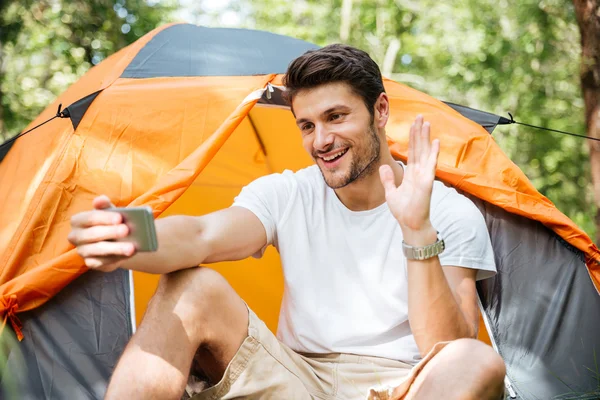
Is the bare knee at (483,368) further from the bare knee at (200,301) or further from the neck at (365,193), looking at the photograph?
the neck at (365,193)

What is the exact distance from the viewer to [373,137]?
1906 mm

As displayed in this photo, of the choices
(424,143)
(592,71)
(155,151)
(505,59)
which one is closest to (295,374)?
(424,143)

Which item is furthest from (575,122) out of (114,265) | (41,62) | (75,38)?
(114,265)

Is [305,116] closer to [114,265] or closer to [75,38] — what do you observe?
[114,265]

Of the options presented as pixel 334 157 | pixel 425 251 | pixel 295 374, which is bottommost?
pixel 295 374

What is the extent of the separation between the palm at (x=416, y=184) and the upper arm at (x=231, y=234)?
0.41 metres

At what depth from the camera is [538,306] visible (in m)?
2.22

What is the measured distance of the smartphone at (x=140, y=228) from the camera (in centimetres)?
120

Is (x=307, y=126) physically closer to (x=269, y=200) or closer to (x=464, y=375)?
(x=269, y=200)

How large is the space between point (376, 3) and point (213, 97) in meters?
8.88

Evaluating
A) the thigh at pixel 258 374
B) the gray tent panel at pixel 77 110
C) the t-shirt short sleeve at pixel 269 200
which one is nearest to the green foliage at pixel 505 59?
the t-shirt short sleeve at pixel 269 200

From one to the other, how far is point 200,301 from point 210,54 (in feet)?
4.93

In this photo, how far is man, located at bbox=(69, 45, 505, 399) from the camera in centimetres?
138

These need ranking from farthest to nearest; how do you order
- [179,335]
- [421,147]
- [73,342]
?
[73,342], [421,147], [179,335]
